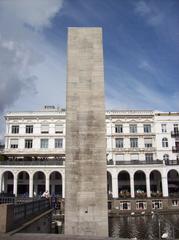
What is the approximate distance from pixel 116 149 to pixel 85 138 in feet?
153

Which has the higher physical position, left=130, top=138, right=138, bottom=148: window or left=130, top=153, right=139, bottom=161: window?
left=130, top=138, right=138, bottom=148: window

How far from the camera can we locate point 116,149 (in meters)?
62.5

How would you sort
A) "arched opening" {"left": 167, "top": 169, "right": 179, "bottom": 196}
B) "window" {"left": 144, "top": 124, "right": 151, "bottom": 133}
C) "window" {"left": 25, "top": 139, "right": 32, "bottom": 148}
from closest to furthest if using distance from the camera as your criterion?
"arched opening" {"left": 167, "top": 169, "right": 179, "bottom": 196}, "window" {"left": 25, "top": 139, "right": 32, "bottom": 148}, "window" {"left": 144, "top": 124, "right": 151, "bottom": 133}

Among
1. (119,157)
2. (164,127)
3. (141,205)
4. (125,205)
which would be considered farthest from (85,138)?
(164,127)

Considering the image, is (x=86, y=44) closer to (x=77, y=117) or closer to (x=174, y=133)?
(x=77, y=117)

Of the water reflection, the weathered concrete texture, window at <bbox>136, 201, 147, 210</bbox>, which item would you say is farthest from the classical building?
the weathered concrete texture

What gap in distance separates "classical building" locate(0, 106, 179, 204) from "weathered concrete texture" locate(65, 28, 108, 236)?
41.3 m

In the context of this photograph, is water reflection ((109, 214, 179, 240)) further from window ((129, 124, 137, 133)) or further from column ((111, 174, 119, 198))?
window ((129, 124, 137, 133))

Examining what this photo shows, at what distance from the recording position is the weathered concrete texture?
15.7m

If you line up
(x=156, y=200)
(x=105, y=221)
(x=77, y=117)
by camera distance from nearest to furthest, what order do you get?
1. (x=105, y=221)
2. (x=77, y=117)
3. (x=156, y=200)

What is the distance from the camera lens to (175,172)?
203ft

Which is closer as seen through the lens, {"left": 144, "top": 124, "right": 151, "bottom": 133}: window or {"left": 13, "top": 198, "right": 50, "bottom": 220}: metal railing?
{"left": 13, "top": 198, "right": 50, "bottom": 220}: metal railing

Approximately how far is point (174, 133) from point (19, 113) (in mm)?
34535

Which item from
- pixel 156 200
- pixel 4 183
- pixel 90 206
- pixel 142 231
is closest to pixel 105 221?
pixel 90 206
